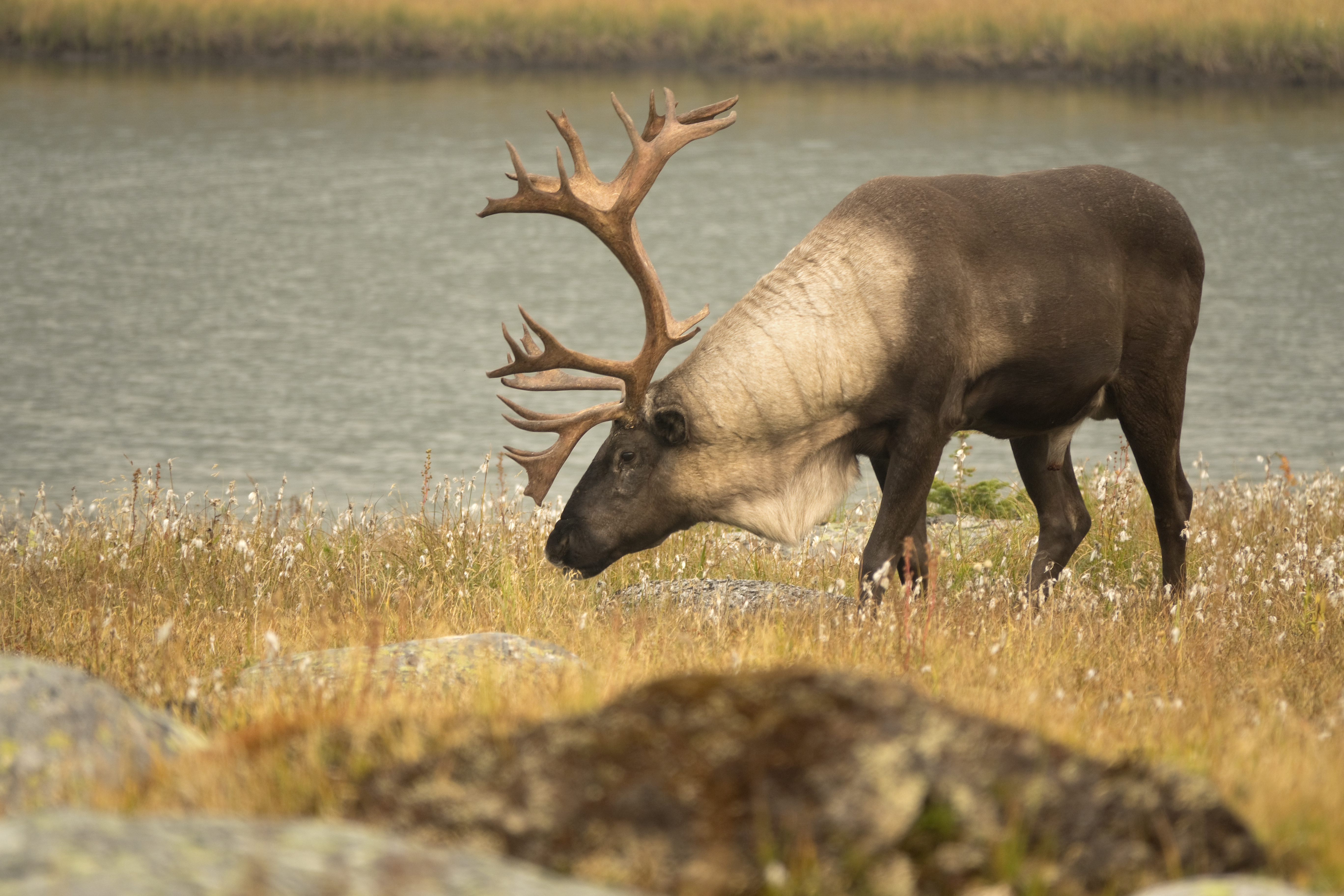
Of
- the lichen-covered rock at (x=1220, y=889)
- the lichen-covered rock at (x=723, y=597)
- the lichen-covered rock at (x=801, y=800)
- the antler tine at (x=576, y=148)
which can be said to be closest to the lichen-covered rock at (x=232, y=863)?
the lichen-covered rock at (x=801, y=800)

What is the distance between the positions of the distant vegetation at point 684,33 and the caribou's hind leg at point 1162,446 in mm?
32255

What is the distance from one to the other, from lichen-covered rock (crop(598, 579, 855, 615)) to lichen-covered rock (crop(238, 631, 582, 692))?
1.32 meters

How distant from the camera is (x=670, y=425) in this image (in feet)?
21.3

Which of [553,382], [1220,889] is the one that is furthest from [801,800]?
[553,382]

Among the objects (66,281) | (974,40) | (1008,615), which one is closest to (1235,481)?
(1008,615)

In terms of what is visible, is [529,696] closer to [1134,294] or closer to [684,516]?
[684,516]

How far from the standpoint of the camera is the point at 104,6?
40312 millimetres

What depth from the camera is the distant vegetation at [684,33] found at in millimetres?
37188

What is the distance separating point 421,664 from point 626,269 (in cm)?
265

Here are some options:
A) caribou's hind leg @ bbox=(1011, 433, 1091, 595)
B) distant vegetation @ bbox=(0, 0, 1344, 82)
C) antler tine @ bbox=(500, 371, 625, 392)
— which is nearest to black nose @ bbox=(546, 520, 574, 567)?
antler tine @ bbox=(500, 371, 625, 392)

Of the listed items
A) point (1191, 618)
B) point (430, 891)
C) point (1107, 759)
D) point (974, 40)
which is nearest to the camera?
point (430, 891)

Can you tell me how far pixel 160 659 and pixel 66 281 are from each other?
16.9 metres

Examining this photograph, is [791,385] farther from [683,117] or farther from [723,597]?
[683,117]

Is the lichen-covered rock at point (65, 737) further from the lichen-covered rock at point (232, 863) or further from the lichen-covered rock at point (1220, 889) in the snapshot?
the lichen-covered rock at point (1220, 889)
